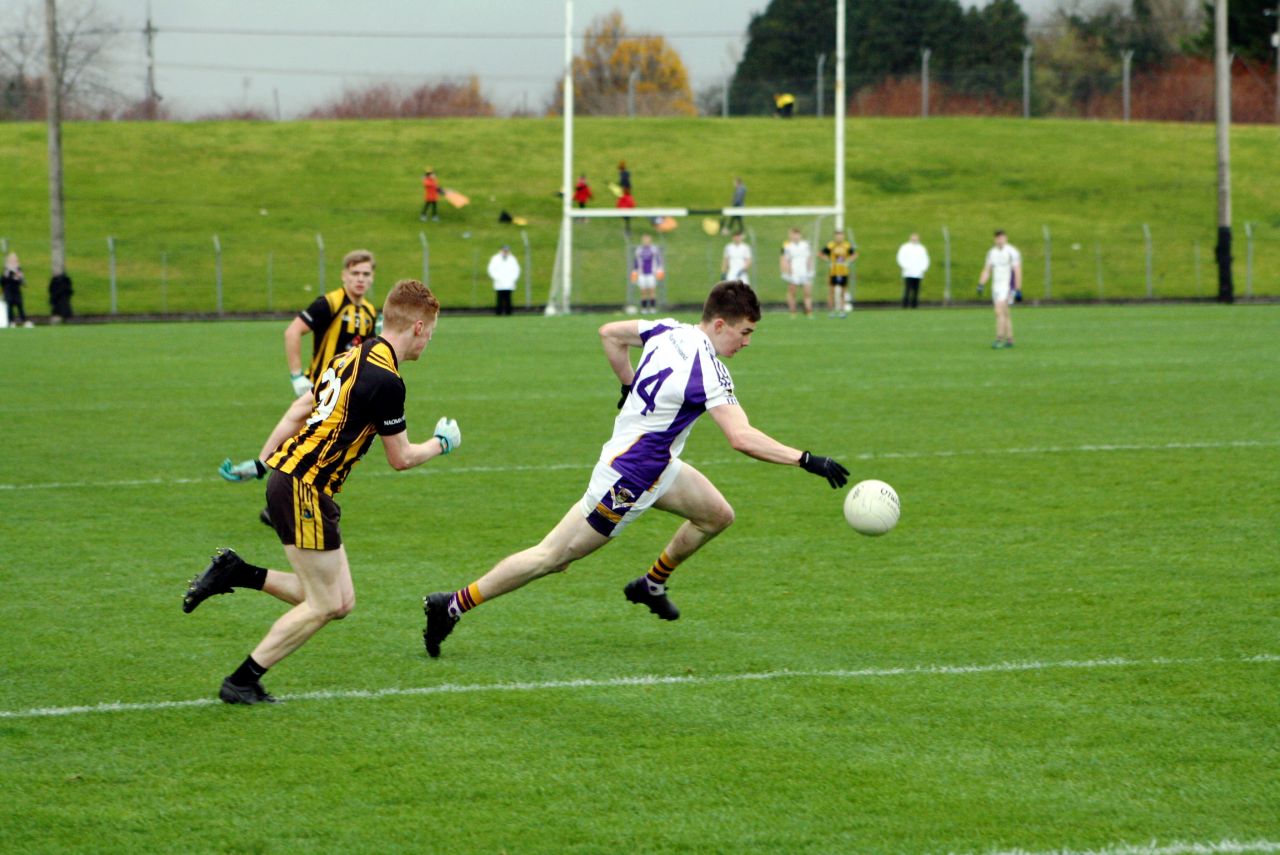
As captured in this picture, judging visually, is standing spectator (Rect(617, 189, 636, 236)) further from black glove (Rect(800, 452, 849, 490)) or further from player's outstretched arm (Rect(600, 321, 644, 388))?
black glove (Rect(800, 452, 849, 490))

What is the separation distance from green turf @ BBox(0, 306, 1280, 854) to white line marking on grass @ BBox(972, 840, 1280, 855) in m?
0.06

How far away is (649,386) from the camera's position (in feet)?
23.1

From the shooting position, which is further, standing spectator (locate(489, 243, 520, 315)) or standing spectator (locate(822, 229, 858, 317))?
standing spectator (locate(489, 243, 520, 315))

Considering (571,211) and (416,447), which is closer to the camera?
(416,447)

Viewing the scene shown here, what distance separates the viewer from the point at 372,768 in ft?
18.0

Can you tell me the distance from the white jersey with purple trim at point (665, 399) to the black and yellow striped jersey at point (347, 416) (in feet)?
4.03

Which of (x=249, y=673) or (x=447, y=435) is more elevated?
(x=447, y=435)

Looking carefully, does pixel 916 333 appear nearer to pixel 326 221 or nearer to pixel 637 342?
pixel 637 342

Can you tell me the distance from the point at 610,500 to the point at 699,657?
84 cm

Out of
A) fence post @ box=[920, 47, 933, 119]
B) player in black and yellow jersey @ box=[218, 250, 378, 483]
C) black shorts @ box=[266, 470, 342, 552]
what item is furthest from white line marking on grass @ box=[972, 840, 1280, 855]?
fence post @ box=[920, 47, 933, 119]

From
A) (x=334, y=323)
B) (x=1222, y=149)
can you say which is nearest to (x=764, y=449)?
(x=334, y=323)

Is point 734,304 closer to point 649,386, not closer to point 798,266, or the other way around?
point 649,386

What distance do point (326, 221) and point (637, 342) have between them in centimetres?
5206

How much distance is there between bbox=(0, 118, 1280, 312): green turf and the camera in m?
51.2
